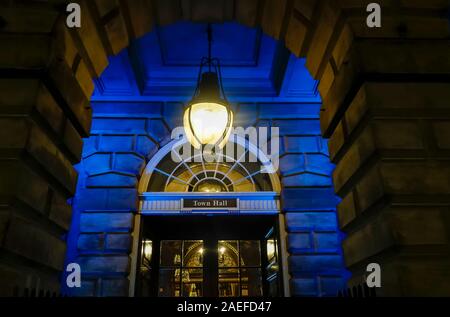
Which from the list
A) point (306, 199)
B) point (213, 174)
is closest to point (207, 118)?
point (213, 174)

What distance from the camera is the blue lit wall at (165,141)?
595 cm

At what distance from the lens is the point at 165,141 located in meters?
6.95

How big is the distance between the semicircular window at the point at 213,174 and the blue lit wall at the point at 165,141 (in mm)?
455

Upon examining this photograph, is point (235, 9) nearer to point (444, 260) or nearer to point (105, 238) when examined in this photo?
point (444, 260)

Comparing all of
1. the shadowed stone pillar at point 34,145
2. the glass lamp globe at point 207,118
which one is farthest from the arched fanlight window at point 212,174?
the shadowed stone pillar at point 34,145

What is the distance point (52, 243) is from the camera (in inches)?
104

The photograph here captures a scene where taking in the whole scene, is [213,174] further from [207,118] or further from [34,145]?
[34,145]

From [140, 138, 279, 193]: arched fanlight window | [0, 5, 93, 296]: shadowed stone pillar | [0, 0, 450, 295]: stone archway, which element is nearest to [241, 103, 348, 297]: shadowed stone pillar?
[140, 138, 279, 193]: arched fanlight window

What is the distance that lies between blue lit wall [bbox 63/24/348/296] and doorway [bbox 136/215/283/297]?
0.55 metres

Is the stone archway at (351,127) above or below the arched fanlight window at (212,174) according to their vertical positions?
below

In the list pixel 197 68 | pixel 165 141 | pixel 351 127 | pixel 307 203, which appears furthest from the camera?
pixel 165 141

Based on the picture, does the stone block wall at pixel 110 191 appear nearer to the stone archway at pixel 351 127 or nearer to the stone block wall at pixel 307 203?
the stone block wall at pixel 307 203

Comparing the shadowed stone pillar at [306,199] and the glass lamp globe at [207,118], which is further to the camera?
the shadowed stone pillar at [306,199]

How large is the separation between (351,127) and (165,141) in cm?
481
